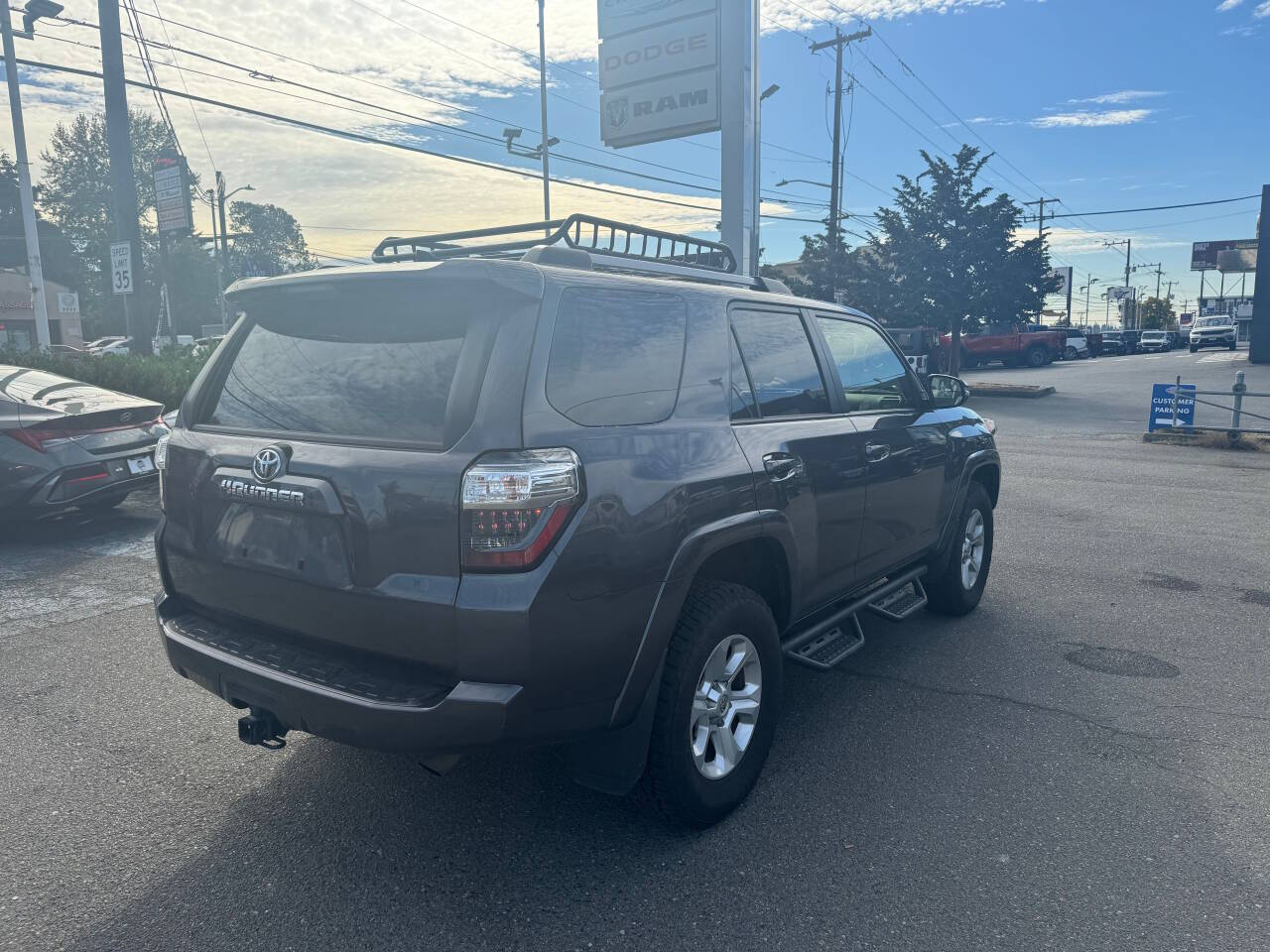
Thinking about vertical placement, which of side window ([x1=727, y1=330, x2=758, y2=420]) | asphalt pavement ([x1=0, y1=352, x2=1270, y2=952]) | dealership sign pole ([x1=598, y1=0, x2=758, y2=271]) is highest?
dealership sign pole ([x1=598, y1=0, x2=758, y2=271])

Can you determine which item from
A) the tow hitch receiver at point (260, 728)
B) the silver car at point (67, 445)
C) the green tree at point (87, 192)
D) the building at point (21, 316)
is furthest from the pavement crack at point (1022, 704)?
the green tree at point (87, 192)

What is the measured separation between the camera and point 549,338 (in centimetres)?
264

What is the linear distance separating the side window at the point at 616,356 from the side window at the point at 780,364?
0.43 metres

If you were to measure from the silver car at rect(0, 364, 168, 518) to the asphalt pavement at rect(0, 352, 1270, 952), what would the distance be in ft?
6.21

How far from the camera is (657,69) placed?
13477mm

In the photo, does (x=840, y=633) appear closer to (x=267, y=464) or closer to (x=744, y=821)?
(x=744, y=821)

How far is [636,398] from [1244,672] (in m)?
3.74

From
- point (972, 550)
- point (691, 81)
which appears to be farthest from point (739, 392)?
point (691, 81)

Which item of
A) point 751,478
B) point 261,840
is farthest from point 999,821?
point 261,840

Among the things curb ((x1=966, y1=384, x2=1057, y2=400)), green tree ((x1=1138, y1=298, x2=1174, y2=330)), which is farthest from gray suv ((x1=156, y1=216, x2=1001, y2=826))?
green tree ((x1=1138, y1=298, x2=1174, y2=330))

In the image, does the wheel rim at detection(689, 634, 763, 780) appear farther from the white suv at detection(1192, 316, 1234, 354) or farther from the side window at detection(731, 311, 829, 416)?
the white suv at detection(1192, 316, 1234, 354)

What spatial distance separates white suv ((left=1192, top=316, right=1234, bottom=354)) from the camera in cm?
5088

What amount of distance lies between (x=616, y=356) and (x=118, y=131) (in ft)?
41.5

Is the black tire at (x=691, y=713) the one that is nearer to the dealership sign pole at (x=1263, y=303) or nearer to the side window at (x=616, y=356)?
the side window at (x=616, y=356)
